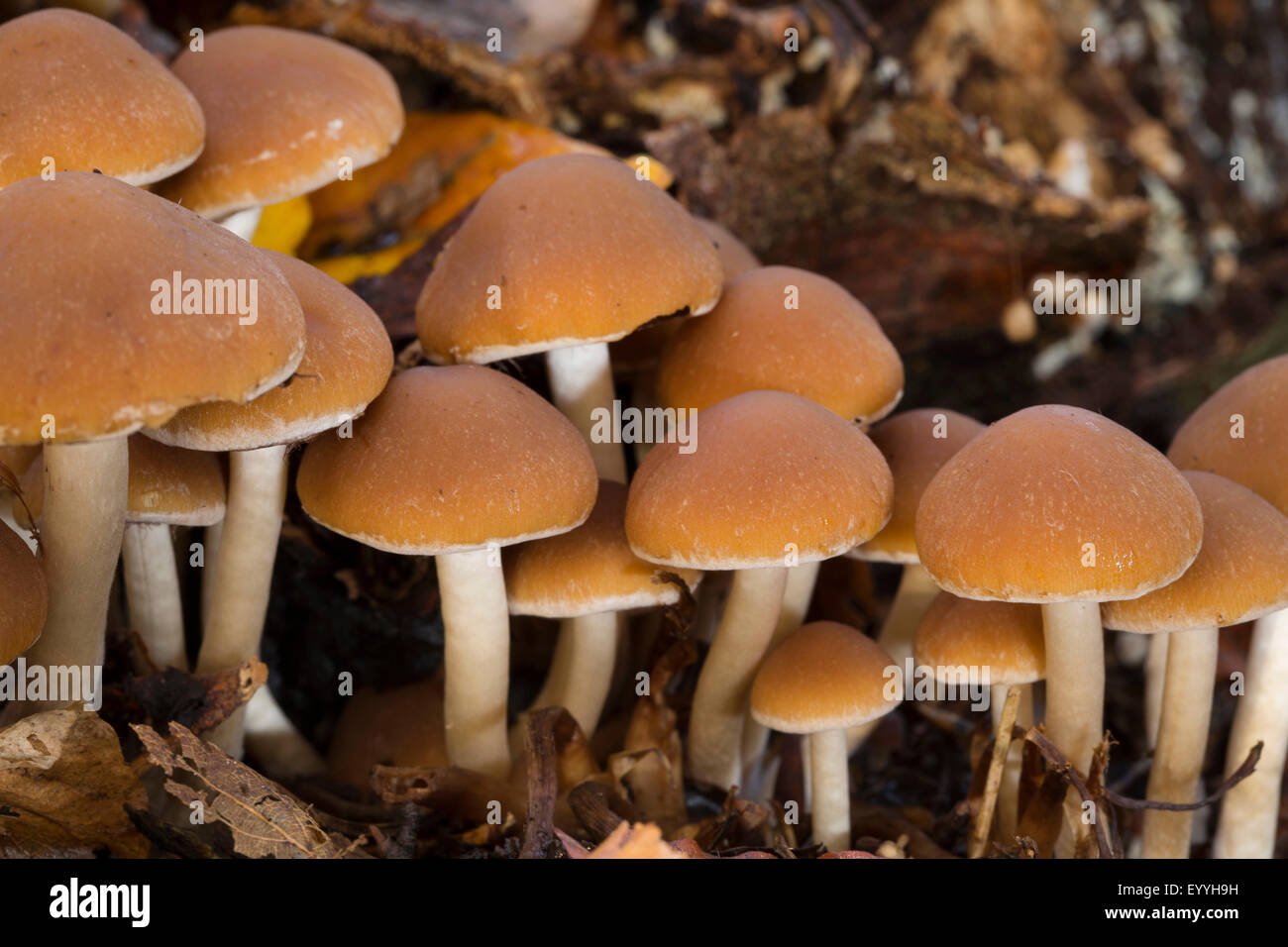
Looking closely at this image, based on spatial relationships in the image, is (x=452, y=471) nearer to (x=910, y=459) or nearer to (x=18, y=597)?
(x=18, y=597)

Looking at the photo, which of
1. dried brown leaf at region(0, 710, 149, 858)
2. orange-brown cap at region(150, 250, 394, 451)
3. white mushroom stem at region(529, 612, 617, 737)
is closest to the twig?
white mushroom stem at region(529, 612, 617, 737)

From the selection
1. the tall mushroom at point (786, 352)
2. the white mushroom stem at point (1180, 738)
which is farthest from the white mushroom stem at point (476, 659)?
the white mushroom stem at point (1180, 738)

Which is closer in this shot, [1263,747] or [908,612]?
[1263,747]

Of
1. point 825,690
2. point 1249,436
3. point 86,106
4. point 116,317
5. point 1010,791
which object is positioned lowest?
point 1010,791

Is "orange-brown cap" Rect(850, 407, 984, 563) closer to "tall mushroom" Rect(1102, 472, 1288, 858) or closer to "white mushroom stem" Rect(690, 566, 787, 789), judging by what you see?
"white mushroom stem" Rect(690, 566, 787, 789)

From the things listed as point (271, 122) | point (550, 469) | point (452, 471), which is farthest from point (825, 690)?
point (271, 122)

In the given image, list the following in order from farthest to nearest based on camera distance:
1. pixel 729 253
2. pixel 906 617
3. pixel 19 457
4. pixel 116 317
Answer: pixel 729 253
pixel 906 617
pixel 19 457
pixel 116 317
